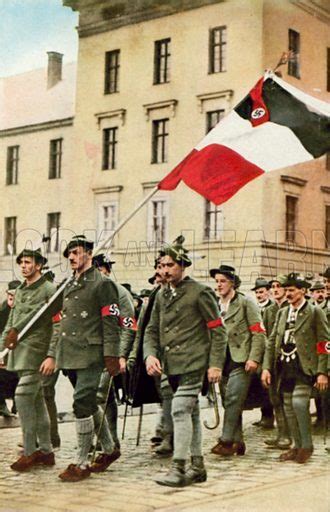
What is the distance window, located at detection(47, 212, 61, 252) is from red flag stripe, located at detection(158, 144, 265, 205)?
197 centimetres

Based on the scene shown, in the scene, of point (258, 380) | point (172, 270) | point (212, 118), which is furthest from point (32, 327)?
point (212, 118)

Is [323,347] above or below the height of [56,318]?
below

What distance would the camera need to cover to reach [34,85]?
27.3 ft

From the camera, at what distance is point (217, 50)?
820cm

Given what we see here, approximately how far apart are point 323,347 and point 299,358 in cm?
21

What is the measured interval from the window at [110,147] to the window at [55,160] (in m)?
0.45

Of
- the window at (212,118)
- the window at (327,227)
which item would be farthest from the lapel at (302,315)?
the window at (212,118)

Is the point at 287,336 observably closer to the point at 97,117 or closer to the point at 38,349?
the point at 38,349

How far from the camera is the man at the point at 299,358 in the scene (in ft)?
21.4

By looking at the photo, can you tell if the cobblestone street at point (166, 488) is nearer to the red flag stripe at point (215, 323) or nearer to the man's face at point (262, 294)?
the red flag stripe at point (215, 323)

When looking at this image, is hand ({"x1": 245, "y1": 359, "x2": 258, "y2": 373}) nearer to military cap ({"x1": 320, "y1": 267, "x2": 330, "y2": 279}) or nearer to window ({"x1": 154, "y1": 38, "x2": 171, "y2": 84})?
military cap ({"x1": 320, "y1": 267, "x2": 330, "y2": 279})

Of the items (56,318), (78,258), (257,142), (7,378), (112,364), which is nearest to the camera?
(112,364)

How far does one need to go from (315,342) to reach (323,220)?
5.61ft

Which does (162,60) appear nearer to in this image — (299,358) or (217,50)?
(217,50)
